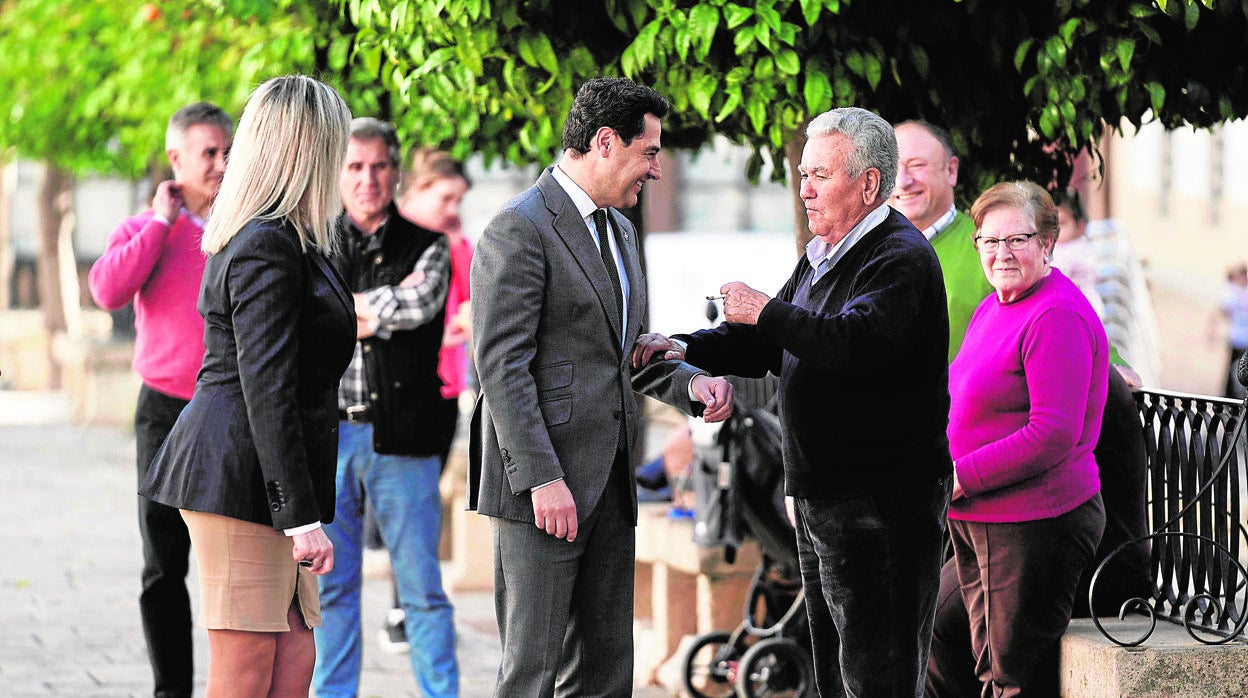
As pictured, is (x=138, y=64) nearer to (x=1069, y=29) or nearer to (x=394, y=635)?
(x=394, y=635)

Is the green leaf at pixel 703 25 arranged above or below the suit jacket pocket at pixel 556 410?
above

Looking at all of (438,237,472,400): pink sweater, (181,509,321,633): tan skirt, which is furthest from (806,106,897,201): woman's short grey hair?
(438,237,472,400): pink sweater

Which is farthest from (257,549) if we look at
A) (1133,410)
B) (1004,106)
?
(1004,106)

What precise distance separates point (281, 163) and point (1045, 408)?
2.02 m

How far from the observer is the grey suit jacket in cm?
398

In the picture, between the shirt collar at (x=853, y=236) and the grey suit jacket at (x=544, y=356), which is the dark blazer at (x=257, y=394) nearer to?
the grey suit jacket at (x=544, y=356)

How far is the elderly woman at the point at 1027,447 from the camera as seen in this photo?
4.52 m

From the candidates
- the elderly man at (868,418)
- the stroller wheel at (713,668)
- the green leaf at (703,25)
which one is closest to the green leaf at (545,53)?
the green leaf at (703,25)

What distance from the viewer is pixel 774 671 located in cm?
621

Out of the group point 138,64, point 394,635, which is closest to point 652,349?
point 394,635

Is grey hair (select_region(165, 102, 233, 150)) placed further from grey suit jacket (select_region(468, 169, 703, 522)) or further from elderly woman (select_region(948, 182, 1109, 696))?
elderly woman (select_region(948, 182, 1109, 696))

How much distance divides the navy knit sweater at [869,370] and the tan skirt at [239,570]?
1.23 metres

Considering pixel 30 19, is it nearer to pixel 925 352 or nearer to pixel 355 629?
pixel 355 629

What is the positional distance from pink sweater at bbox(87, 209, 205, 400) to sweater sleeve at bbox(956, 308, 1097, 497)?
104 inches
